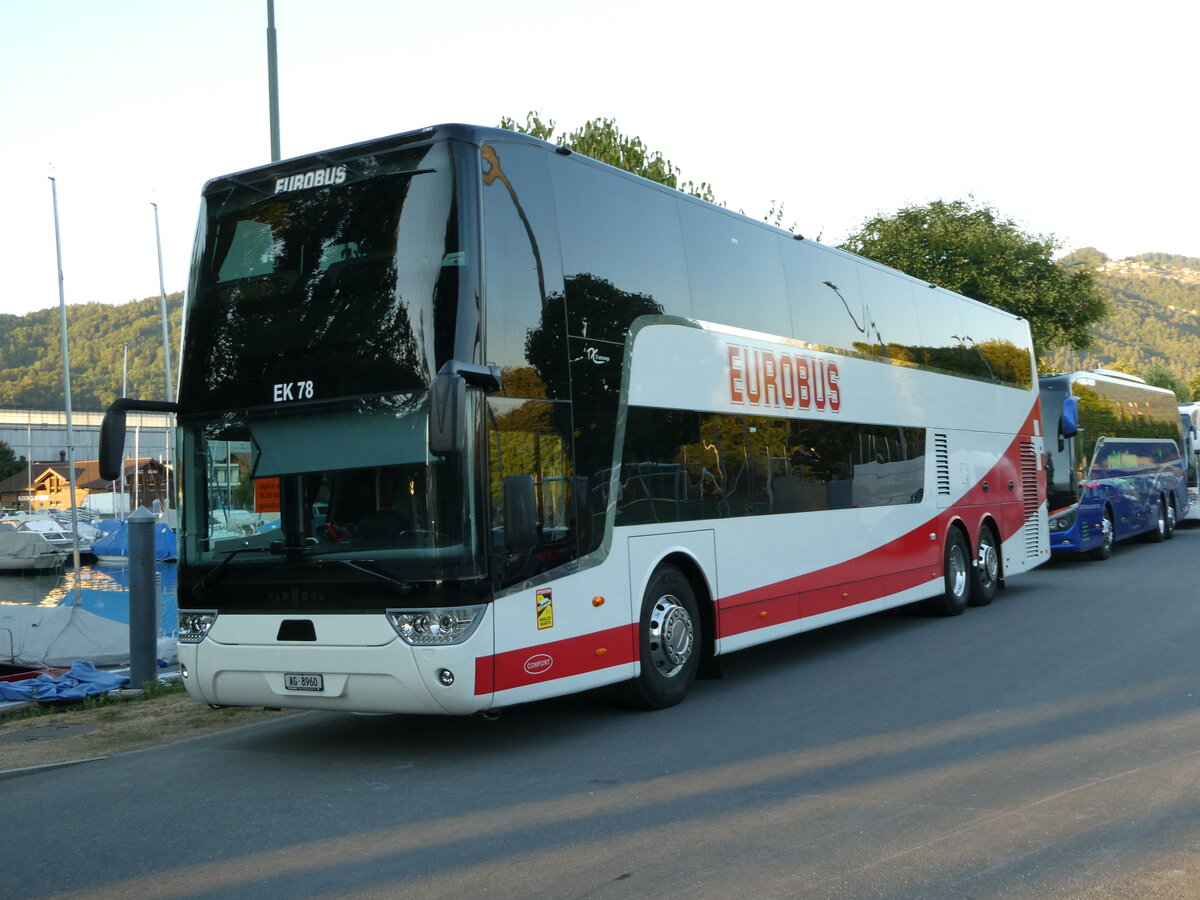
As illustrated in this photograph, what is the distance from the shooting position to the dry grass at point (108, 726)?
8.88 metres

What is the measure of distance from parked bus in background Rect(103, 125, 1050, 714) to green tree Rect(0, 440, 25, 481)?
111 metres

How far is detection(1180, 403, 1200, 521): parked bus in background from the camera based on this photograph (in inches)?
1280

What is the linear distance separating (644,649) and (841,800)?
3017 mm

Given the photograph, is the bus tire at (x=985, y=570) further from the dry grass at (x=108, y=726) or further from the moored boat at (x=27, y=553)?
the moored boat at (x=27, y=553)

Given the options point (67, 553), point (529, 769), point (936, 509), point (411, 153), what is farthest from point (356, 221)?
point (67, 553)

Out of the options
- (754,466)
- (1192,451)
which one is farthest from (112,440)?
(1192,451)

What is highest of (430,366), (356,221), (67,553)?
(356,221)

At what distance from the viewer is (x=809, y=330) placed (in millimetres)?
12148

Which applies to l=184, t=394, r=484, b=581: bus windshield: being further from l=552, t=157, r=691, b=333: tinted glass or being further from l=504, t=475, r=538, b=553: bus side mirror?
l=552, t=157, r=691, b=333: tinted glass

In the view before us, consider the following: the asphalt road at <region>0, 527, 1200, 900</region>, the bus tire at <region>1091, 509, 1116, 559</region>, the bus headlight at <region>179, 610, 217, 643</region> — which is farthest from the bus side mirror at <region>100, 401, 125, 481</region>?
the bus tire at <region>1091, 509, 1116, 559</region>

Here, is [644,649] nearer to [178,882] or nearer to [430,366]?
[430,366]

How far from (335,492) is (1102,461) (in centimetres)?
1882

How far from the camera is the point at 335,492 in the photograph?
7.75 meters

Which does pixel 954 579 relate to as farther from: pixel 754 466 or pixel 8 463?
pixel 8 463
